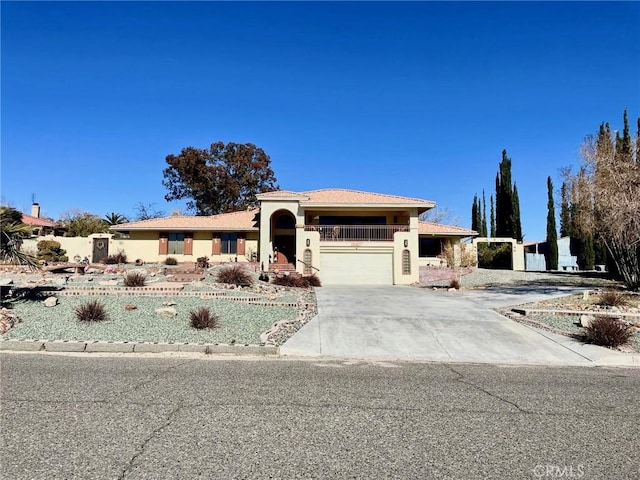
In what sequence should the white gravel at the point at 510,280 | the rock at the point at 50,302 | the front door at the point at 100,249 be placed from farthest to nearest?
the front door at the point at 100,249 < the white gravel at the point at 510,280 < the rock at the point at 50,302

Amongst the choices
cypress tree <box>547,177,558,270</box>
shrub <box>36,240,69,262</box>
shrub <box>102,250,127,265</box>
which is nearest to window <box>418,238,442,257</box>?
cypress tree <box>547,177,558,270</box>

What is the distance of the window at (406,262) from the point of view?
26188mm

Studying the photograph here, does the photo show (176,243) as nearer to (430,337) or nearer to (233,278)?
(233,278)

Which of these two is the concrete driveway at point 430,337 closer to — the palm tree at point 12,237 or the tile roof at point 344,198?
the palm tree at point 12,237

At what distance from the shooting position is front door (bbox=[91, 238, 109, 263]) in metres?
32.5

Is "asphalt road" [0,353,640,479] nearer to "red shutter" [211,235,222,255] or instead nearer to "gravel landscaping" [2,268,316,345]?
"gravel landscaping" [2,268,316,345]

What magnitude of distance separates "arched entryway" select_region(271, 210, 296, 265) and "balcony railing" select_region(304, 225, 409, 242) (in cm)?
321

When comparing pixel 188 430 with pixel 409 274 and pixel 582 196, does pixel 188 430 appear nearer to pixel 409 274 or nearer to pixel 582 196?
pixel 409 274

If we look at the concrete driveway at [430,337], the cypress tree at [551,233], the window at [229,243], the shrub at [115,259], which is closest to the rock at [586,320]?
the concrete driveway at [430,337]

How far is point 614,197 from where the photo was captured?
59.8 ft

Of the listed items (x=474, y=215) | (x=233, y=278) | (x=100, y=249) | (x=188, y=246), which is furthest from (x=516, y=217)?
(x=100, y=249)

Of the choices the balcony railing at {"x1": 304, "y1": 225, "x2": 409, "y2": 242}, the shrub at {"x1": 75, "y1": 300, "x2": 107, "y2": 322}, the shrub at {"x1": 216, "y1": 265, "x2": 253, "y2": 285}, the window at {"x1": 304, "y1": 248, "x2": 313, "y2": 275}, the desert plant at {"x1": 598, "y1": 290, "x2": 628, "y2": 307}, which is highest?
the balcony railing at {"x1": 304, "y1": 225, "x2": 409, "y2": 242}

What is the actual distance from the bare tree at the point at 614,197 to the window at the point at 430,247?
11.1m

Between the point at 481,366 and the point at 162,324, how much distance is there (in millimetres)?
7579
